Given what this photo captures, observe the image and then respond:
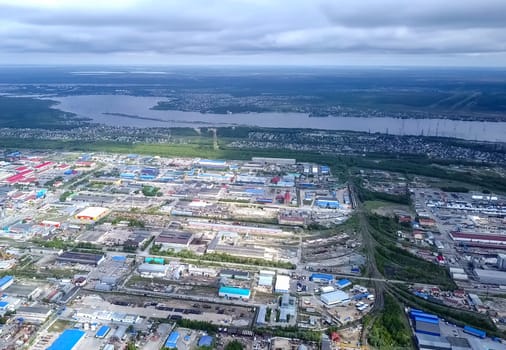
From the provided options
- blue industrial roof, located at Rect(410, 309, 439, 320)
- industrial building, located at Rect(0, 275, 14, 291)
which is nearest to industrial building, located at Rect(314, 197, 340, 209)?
blue industrial roof, located at Rect(410, 309, 439, 320)

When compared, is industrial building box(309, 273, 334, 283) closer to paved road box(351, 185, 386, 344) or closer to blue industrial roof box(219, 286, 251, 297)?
paved road box(351, 185, 386, 344)

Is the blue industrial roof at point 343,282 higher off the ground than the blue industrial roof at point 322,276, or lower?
lower

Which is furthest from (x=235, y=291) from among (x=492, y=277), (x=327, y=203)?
(x=327, y=203)

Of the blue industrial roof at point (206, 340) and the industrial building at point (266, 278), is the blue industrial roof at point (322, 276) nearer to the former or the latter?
the industrial building at point (266, 278)

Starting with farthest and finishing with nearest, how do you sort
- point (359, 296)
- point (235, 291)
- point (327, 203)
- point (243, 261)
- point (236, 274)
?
point (327, 203) → point (243, 261) → point (236, 274) → point (359, 296) → point (235, 291)

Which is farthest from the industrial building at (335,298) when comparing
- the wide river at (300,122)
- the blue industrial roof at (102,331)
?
the wide river at (300,122)

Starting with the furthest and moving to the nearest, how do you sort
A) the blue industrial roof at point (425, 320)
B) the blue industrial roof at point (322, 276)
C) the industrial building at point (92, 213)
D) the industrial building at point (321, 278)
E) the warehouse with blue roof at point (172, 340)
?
the industrial building at point (92, 213), the blue industrial roof at point (322, 276), the industrial building at point (321, 278), the blue industrial roof at point (425, 320), the warehouse with blue roof at point (172, 340)

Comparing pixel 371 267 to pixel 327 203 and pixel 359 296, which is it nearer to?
pixel 359 296
